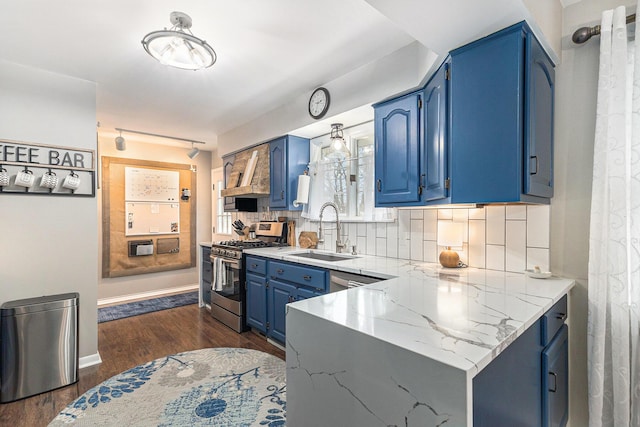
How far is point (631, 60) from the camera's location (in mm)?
1518

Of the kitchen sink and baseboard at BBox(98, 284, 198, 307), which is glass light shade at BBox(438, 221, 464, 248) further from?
baseboard at BBox(98, 284, 198, 307)

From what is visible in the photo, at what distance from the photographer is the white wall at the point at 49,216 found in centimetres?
239

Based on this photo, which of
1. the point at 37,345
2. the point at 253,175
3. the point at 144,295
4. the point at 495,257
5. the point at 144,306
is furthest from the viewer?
the point at 144,295

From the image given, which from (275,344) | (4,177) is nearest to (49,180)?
(4,177)

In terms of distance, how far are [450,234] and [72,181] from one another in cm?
312

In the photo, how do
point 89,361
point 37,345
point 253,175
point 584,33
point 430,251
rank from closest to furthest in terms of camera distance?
point 584,33, point 37,345, point 430,251, point 89,361, point 253,175

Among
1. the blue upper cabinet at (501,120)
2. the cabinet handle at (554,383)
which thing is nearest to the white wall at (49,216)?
the blue upper cabinet at (501,120)

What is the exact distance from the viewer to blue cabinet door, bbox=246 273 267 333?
3.02 metres

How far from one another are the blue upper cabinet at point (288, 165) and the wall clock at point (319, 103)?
1.84ft

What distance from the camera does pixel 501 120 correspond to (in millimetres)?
1491

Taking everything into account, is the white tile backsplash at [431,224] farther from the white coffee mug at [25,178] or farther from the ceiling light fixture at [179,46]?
the white coffee mug at [25,178]

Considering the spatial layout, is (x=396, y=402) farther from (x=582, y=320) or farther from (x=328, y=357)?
(x=582, y=320)

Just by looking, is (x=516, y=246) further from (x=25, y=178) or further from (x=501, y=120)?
(x=25, y=178)

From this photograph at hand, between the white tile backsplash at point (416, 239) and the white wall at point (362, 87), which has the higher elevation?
the white wall at point (362, 87)
